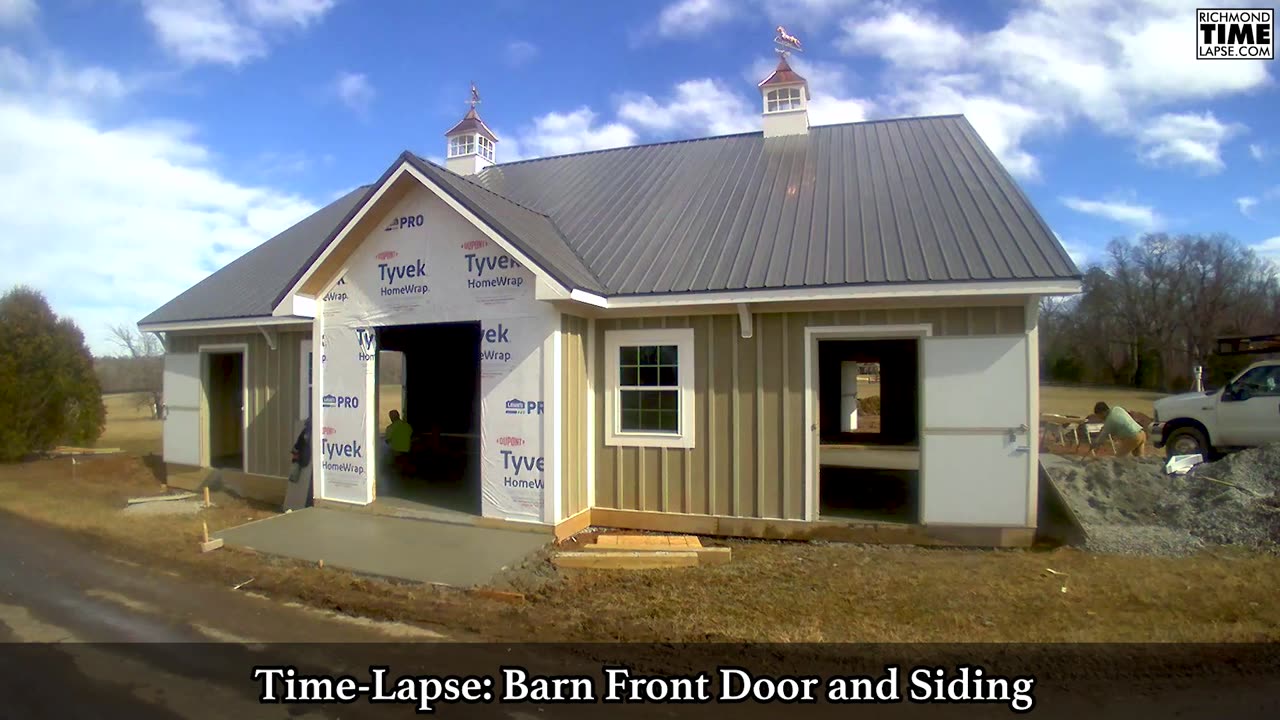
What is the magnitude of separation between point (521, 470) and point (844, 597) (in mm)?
4153

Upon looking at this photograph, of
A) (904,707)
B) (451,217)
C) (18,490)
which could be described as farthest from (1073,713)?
(18,490)

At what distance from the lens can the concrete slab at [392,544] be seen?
7.43 meters

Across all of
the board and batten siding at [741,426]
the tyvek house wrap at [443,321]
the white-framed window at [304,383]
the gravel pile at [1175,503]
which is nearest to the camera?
the gravel pile at [1175,503]

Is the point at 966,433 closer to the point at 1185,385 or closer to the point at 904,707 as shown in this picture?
the point at 904,707

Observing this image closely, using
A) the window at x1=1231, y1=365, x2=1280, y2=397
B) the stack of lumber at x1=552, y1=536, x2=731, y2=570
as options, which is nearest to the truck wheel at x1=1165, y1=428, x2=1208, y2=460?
the window at x1=1231, y1=365, x2=1280, y2=397

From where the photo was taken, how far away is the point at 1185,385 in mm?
47531

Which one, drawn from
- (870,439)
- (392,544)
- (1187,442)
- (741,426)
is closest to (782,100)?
(741,426)

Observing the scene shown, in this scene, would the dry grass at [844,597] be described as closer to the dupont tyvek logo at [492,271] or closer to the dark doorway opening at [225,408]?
the dupont tyvek logo at [492,271]

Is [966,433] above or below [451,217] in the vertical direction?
below

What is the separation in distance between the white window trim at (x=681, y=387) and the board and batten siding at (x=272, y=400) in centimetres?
584

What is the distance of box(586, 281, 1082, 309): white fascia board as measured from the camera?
7340mm

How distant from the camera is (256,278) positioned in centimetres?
1373

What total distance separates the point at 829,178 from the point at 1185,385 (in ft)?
166

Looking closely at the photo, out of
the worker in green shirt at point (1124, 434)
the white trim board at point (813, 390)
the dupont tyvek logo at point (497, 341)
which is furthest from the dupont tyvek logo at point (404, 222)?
the worker in green shirt at point (1124, 434)
